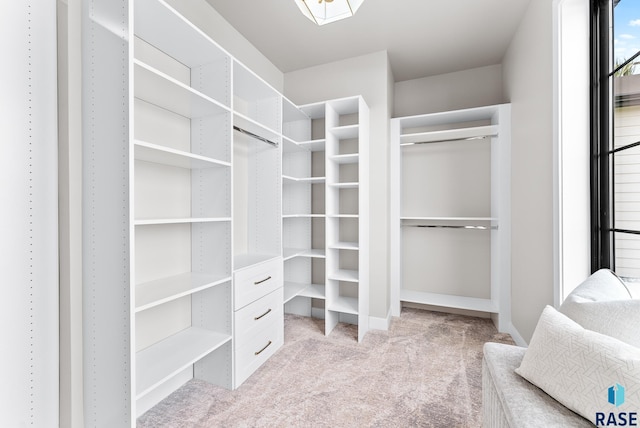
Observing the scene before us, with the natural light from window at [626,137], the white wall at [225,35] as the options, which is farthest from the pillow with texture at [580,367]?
the white wall at [225,35]

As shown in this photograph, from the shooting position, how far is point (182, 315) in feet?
6.34

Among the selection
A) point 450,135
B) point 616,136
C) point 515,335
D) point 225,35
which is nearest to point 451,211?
point 450,135

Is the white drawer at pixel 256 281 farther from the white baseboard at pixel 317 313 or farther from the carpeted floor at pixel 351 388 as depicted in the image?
the white baseboard at pixel 317 313

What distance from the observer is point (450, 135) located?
9.87 ft

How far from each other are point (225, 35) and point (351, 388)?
9.55ft

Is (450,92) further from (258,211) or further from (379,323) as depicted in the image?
(379,323)

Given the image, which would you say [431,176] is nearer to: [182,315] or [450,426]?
[450,426]

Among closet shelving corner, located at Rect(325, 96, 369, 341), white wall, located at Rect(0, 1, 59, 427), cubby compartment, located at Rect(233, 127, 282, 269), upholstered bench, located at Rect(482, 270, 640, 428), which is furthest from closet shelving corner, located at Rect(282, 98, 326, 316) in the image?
upholstered bench, located at Rect(482, 270, 640, 428)

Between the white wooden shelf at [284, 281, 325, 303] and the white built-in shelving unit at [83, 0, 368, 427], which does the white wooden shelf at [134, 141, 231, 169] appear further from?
the white wooden shelf at [284, 281, 325, 303]

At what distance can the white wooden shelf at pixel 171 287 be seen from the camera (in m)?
1.39

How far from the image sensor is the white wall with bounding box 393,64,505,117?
3119 millimetres

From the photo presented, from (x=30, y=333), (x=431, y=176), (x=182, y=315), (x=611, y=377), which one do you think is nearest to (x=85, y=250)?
(x=30, y=333)

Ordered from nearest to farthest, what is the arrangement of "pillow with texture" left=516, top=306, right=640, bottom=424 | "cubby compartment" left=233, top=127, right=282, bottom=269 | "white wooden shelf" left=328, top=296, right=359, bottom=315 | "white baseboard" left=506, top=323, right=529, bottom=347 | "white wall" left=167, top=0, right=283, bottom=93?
"pillow with texture" left=516, top=306, right=640, bottom=424 < "white wall" left=167, top=0, right=283, bottom=93 < "white baseboard" left=506, top=323, right=529, bottom=347 < "cubby compartment" left=233, top=127, right=282, bottom=269 < "white wooden shelf" left=328, top=296, right=359, bottom=315

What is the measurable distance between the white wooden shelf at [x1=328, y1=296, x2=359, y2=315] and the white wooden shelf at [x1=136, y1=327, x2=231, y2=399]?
1130 millimetres
